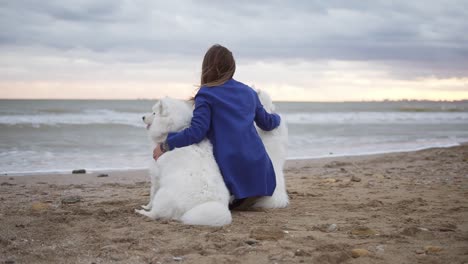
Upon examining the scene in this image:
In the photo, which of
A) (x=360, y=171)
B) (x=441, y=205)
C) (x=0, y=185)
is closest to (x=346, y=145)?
(x=360, y=171)

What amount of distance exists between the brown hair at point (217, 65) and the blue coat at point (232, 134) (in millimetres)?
72

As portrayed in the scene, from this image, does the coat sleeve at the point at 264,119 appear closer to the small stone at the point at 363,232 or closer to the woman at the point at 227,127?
the woman at the point at 227,127

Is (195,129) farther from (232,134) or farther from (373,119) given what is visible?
(373,119)

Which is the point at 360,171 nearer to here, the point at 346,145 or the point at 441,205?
the point at 441,205

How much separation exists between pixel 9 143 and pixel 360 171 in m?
8.28

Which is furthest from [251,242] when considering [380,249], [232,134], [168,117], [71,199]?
[71,199]

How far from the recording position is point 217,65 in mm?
4215

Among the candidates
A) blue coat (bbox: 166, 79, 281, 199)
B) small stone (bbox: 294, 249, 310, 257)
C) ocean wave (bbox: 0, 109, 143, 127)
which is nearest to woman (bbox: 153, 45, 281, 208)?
blue coat (bbox: 166, 79, 281, 199)

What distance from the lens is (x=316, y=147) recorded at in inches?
479

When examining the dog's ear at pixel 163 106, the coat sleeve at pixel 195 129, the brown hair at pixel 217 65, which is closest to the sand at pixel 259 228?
the coat sleeve at pixel 195 129

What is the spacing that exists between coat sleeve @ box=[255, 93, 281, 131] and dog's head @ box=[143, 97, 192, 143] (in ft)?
2.07

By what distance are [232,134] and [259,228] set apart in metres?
0.85

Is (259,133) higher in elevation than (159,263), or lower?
higher

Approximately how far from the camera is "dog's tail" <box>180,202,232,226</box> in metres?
3.84
